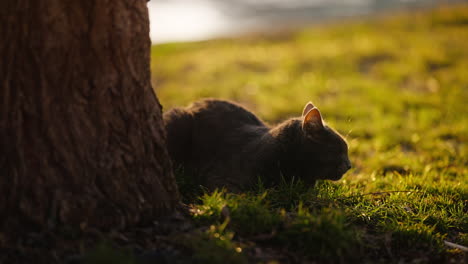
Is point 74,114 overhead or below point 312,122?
overhead

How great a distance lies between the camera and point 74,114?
2.85m

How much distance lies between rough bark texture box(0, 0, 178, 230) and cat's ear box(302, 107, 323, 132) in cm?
160

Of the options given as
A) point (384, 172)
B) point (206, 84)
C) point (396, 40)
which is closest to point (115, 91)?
point (384, 172)

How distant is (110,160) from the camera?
2.98 m

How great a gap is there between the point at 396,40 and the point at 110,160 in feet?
38.3

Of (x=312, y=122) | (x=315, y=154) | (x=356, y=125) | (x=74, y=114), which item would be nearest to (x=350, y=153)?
(x=356, y=125)

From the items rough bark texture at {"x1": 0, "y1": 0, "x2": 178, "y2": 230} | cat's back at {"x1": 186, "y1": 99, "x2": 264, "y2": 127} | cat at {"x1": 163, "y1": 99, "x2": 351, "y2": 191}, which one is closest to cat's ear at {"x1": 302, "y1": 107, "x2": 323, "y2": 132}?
cat at {"x1": 163, "y1": 99, "x2": 351, "y2": 191}

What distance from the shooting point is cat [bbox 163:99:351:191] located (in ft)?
13.5

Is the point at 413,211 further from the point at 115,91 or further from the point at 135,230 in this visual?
the point at 115,91

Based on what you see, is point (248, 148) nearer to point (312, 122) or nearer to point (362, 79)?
point (312, 122)

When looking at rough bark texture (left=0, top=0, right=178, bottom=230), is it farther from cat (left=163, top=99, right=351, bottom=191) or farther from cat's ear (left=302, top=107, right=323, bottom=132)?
cat's ear (left=302, top=107, right=323, bottom=132)

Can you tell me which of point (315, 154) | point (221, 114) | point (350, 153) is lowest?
point (350, 153)

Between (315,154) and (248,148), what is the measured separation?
64cm

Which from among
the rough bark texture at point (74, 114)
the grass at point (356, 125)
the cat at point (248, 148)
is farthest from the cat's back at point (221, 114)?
the rough bark texture at point (74, 114)
